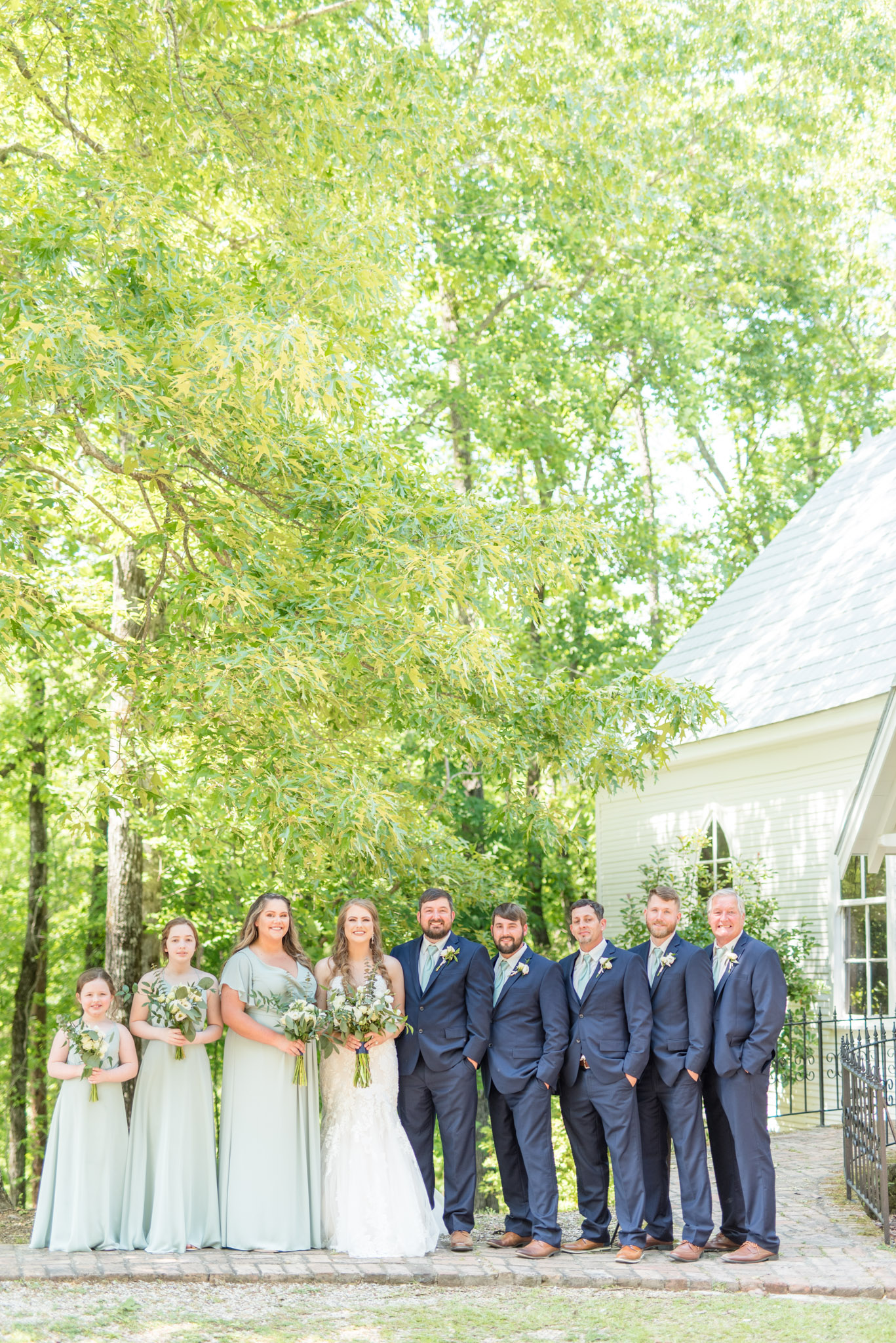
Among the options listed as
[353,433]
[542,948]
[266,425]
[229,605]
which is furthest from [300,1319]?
[542,948]

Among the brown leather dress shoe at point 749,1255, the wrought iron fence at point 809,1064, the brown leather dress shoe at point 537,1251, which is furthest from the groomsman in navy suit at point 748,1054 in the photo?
the wrought iron fence at point 809,1064

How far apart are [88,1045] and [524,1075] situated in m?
2.32

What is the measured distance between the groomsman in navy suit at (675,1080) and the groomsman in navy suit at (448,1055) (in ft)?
3.02

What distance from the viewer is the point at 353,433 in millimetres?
9219

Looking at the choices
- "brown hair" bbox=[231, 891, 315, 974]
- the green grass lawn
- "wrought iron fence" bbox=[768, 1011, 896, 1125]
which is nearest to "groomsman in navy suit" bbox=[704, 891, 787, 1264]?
the green grass lawn

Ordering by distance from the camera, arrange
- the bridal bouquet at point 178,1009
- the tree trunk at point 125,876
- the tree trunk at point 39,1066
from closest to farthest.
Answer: the bridal bouquet at point 178,1009
the tree trunk at point 125,876
the tree trunk at point 39,1066

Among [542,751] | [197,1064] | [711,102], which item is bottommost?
[197,1064]

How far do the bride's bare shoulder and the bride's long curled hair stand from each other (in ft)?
0.09

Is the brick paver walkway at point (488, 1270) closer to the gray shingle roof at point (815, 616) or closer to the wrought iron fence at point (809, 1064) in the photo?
the wrought iron fence at point (809, 1064)

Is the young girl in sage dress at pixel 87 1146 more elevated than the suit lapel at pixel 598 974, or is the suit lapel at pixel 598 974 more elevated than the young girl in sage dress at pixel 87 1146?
the suit lapel at pixel 598 974

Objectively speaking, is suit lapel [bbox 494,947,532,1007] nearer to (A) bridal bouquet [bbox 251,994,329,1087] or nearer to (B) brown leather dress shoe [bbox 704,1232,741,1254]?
(A) bridal bouquet [bbox 251,994,329,1087]

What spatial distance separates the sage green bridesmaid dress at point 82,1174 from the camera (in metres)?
6.98

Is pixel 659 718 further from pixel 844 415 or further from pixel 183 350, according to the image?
pixel 844 415

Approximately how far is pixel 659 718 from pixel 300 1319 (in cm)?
553
